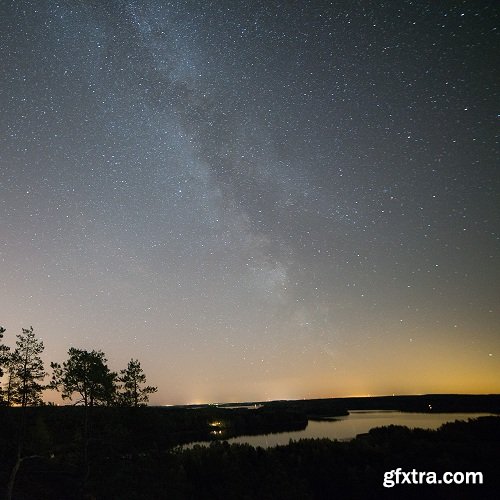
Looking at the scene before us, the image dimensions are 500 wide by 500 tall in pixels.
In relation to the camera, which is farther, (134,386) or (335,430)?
(335,430)

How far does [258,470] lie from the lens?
20172 millimetres

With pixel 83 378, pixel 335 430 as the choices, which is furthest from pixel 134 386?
pixel 335 430

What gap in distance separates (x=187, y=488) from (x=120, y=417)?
49.9ft

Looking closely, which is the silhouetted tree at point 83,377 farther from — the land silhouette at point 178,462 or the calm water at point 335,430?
the calm water at point 335,430

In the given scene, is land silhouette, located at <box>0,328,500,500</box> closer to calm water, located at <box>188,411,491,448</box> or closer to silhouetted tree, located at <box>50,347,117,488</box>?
silhouetted tree, located at <box>50,347,117,488</box>

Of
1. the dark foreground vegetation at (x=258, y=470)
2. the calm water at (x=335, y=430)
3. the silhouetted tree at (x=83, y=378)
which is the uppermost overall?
the silhouetted tree at (x=83, y=378)

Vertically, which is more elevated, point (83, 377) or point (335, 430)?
point (83, 377)

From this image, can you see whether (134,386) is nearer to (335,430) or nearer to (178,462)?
(178,462)

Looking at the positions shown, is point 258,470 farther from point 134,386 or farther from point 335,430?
point 335,430

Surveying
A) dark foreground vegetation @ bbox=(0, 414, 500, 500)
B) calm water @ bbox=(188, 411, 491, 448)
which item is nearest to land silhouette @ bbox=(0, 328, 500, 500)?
dark foreground vegetation @ bbox=(0, 414, 500, 500)

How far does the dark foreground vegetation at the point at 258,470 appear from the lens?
669 inches

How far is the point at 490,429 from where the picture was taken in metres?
30.2

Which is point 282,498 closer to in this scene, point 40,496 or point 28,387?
point 40,496

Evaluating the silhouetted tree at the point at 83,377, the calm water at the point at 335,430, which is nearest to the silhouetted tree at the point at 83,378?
the silhouetted tree at the point at 83,377
